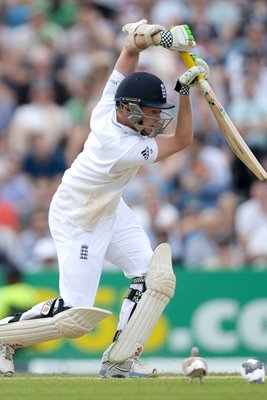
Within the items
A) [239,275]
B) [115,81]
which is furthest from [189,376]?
[239,275]

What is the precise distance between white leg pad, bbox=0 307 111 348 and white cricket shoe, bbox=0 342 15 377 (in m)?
0.04

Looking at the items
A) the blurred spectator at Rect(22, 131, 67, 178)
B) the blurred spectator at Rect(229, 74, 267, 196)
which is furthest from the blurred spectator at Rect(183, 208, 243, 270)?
the blurred spectator at Rect(22, 131, 67, 178)

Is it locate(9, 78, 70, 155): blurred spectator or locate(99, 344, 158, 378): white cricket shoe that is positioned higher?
locate(99, 344, 158, 378): white cricket shoe

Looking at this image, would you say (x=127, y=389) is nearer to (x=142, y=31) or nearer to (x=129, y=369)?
(x=129, y=369)

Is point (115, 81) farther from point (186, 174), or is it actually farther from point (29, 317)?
→ point (186, 174)

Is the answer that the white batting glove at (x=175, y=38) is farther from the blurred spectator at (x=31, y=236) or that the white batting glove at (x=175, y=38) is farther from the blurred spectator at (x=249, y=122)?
the blurred spectator at (x=249, y=122)

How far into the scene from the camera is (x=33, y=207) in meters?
12.2

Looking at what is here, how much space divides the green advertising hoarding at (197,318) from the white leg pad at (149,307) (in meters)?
3.40

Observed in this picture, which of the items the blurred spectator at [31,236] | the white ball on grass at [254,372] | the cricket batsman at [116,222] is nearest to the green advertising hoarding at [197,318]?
the blurred spectator at [31,236]

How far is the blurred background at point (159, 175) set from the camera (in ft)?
35.0

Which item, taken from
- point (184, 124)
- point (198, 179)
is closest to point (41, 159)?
point (198, 179)

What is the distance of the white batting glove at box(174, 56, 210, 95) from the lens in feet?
23.4

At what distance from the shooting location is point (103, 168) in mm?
7043

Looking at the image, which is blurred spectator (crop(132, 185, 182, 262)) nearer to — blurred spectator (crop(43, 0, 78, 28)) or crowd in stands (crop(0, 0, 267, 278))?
crowd in stands (crop(0, 0, 267, 278))
